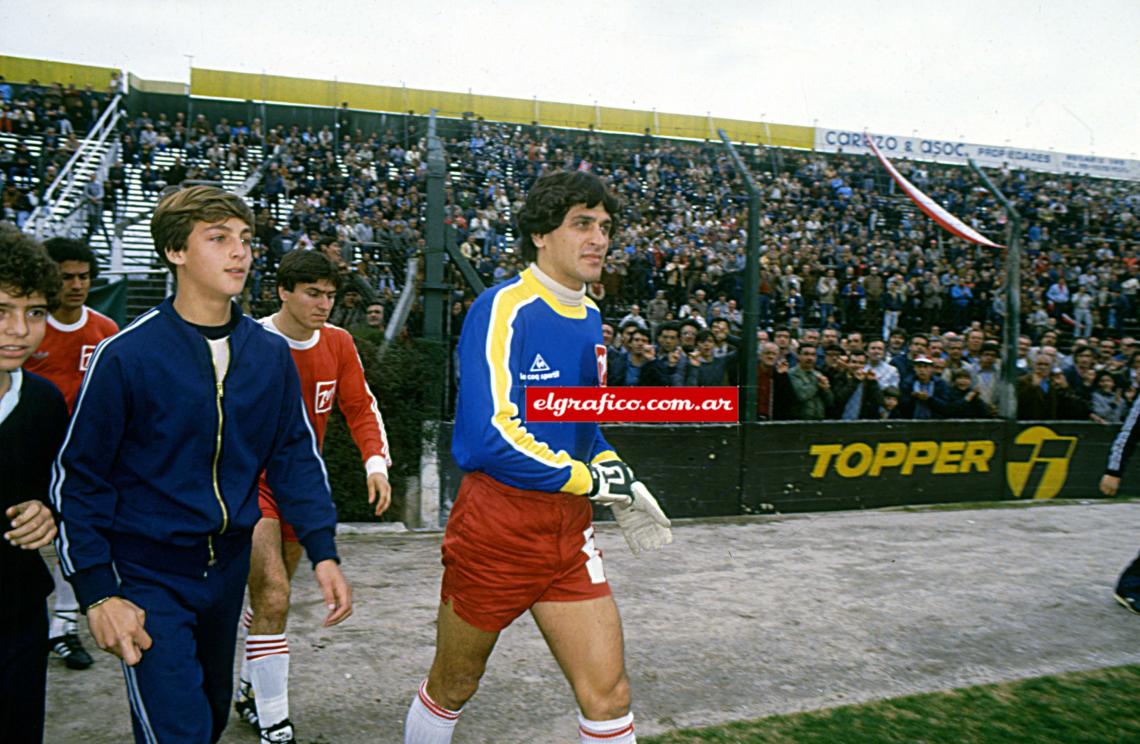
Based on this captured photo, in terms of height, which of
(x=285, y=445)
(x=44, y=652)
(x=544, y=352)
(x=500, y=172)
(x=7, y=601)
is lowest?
(x=44, y=652)

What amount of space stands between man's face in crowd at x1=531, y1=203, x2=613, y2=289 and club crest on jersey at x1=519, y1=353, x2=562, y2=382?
266 millimetres

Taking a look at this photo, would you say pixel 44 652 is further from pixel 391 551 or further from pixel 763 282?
pixel 763 282

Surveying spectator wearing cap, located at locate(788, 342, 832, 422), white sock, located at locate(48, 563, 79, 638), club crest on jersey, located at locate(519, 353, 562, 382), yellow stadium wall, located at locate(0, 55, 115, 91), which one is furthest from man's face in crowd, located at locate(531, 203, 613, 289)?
yellow stadium wall, located at locate(0, 55, 115, 91)

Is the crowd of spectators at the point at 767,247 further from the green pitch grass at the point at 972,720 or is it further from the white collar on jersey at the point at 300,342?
the green pitch grass at the point at 972,720

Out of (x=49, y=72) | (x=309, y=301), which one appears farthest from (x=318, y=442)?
(x=49, y=72)

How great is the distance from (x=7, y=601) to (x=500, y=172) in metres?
15.4

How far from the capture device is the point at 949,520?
29.0 feet

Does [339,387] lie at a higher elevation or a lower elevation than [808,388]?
higher

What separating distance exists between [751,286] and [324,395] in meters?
5.05

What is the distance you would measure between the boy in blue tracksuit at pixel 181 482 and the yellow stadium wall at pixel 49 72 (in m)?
30.5

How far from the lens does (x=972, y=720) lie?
4098 mm

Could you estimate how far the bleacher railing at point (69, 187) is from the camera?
13109 mm

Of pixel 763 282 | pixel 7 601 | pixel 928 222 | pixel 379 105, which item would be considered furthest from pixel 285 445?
pixel 379 105

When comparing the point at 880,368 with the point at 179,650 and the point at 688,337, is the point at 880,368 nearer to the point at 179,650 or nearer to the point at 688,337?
the point at 688,337
